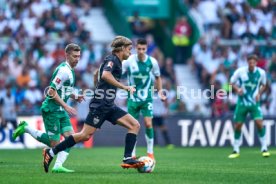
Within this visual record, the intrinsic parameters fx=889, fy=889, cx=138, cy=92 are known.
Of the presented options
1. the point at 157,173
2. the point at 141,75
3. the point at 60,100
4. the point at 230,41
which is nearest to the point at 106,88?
the point at 60,100

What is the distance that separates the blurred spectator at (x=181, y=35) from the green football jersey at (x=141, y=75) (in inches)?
525

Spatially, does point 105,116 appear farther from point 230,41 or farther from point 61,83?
point 230,41

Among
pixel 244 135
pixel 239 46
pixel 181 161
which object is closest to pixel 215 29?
pixel 239 46

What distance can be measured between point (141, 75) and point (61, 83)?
15.6 feet

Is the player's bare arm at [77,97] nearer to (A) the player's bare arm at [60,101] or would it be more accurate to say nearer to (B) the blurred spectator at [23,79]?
(A) the player's bare arm at [60,101]

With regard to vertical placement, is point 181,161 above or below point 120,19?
below

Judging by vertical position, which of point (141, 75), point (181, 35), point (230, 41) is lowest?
point (141, 75)

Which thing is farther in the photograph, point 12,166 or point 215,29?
point 215,29

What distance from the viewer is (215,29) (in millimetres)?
34312

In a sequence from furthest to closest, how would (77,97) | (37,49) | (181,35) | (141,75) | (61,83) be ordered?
(181,35)
(37,49)
(141,75)
(77,97)
(61,83)

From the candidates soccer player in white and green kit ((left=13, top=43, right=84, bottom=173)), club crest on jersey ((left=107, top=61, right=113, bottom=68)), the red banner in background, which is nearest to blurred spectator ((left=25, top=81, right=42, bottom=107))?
the red banner in background

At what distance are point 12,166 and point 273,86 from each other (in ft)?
51.5

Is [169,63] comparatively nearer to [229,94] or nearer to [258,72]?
[229,94]

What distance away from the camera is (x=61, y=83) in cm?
1527
